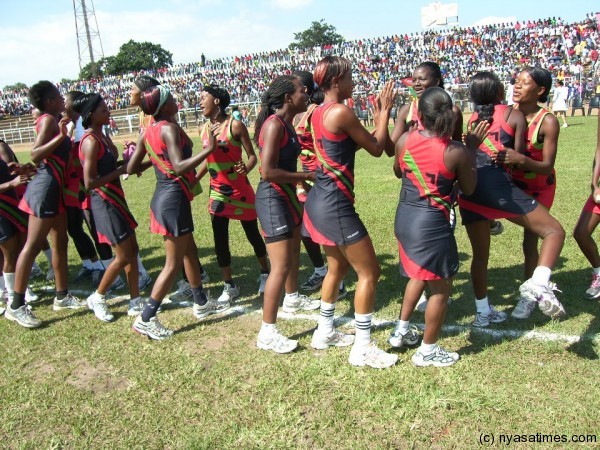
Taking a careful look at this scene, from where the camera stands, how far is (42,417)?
354 cm

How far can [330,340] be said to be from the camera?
4211 millimetres

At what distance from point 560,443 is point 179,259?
3.17 meters

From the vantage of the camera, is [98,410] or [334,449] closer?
[334,449]

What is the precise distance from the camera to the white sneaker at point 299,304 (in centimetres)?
501

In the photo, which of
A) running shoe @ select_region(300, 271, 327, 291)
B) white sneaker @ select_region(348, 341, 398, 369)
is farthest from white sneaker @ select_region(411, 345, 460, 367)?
running shoe @ select_region(300, 271, 327, 291)

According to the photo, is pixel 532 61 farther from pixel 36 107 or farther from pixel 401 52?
pixel 36 107

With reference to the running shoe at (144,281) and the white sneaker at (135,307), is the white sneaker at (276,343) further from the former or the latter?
the running shoe at (144,281)

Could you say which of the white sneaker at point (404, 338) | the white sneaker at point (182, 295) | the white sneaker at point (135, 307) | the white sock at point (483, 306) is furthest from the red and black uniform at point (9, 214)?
the white sock at point (483, 306)

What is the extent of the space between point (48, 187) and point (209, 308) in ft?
6.46

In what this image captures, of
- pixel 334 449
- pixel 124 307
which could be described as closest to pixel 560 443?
pixel 334 449

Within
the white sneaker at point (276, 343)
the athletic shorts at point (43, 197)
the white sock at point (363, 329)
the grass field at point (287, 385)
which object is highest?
the athletic shorts at point (43, 197)

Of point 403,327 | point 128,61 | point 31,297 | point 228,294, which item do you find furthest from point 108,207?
point 128,61

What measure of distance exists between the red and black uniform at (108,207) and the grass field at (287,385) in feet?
2.88

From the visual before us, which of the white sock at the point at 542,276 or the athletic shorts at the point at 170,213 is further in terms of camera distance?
the athletic shorts at the point at 170,213
